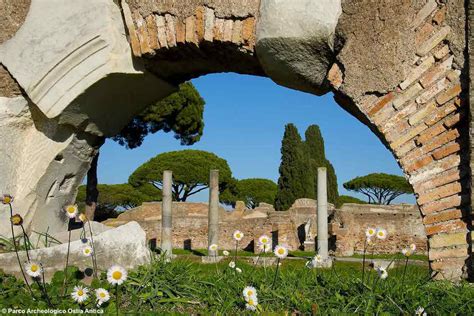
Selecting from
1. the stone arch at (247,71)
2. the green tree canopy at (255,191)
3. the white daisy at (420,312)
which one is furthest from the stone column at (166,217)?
the green tree canopy at (255,191)

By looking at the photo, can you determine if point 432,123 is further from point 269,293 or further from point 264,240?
point 269,293

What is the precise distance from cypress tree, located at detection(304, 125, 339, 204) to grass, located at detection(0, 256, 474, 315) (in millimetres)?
27392

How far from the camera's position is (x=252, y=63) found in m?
3.49

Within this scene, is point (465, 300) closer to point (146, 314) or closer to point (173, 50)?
point (146, 314)

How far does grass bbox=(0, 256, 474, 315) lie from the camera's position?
90.2 inches

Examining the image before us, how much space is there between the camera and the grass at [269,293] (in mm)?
2291

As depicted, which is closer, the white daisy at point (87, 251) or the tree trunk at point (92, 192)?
the white daisy at point (87, 251)

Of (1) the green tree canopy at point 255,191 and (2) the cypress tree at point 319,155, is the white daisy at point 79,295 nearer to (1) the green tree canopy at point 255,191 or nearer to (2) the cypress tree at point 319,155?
(2) the cypress tree at point 319,155

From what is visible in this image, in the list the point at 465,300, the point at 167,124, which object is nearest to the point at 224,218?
the point at 167,124

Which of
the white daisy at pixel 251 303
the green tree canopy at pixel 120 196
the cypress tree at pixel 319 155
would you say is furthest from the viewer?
the green tree canopy at pixel 120 196

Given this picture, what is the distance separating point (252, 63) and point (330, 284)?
1592 mm

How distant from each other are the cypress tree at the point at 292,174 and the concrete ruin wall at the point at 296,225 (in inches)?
133

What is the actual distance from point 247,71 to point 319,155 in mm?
28979

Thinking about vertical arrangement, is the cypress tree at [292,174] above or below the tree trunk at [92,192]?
above
